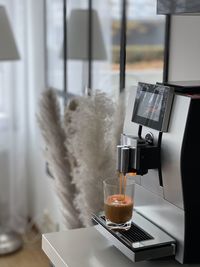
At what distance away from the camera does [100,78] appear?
2.47 meters

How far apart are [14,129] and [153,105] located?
239 cm

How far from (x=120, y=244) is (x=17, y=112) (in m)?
2.39

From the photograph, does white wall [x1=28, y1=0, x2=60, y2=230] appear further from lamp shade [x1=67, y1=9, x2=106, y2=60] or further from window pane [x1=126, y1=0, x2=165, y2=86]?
window pane [x1=126, y1=0, x2=165, y2=86]

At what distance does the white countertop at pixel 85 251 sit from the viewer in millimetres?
1159

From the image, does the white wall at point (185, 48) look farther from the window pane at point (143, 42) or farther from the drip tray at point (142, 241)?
the drip tray at point (142, 241)

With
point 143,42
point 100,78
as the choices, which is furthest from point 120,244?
point 143,42

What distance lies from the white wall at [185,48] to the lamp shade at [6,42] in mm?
1352

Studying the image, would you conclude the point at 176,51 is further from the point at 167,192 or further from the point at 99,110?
the point at 167,192

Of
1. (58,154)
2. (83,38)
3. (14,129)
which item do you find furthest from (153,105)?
(14,129)

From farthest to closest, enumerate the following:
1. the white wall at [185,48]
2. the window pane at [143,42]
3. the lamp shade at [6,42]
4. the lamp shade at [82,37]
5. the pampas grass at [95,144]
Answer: the lamp shade at [6,42] < the lamp shade at [82,37] < the window pane at [143,42] < the pampas grass at [95,144] < the white wall at [185,48]

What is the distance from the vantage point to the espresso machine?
3.51 ft

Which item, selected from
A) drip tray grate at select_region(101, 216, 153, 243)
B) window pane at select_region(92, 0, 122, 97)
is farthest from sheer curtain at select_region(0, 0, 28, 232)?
drip tray grate at select_region(101, 216, 153, 243)

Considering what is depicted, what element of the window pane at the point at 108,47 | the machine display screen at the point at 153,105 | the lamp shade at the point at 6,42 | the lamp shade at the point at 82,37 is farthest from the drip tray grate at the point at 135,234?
the lamp shade at the point at 6,42

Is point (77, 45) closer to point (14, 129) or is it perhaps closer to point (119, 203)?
point (14, 129)
